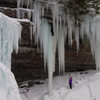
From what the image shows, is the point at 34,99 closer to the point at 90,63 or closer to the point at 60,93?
the point at 60,93

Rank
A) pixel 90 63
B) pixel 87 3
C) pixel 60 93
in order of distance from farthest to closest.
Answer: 1. pixel 90 63
2. pixel 60 93
3. pixel 87 3

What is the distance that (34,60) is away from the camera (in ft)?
36.9

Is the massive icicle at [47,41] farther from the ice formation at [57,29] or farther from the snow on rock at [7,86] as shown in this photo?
the snow on rock at [7,86]

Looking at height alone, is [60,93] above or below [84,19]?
below

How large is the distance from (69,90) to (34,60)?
2.58 m

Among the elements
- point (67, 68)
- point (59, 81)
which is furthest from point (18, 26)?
point (67, 68)

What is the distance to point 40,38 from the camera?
936 cm

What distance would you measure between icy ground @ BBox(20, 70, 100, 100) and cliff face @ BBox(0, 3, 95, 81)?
759 mm

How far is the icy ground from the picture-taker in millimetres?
9363

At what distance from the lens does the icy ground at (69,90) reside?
9363 millimetres

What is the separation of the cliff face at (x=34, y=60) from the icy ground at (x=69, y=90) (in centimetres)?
76

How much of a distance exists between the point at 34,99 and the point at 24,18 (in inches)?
164

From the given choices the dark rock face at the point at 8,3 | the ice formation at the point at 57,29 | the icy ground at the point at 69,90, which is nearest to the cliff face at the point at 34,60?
the dark rock face at the point at 8,3

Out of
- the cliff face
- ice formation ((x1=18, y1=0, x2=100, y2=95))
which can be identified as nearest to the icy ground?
the cliff face
